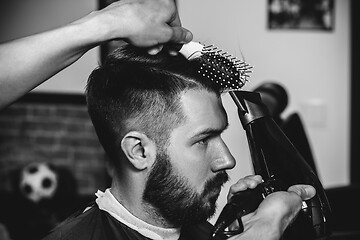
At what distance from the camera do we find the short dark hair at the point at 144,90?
1.41 m

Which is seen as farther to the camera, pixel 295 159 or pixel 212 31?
pixel 212 31

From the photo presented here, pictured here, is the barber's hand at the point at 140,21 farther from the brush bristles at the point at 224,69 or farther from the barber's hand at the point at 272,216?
the barber's hand at the point at 272,216

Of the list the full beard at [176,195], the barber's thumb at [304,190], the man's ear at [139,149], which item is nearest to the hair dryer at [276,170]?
the barber's thumb at [304,190]

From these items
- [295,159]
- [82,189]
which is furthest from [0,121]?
[295,159]

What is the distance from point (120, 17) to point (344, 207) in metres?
2.06

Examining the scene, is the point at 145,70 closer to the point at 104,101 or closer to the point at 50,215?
the point at 104,101

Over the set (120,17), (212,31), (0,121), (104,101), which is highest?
(120,17)

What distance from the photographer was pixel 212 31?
140 inches

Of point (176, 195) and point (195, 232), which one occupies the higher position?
point (176, 195)

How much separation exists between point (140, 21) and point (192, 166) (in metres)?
0.42

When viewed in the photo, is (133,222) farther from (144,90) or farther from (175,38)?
(175,38)

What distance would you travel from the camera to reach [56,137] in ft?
12.0

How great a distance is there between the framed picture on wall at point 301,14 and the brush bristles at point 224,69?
2.32 metres

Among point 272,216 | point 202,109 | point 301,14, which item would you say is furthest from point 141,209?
point 301,14
